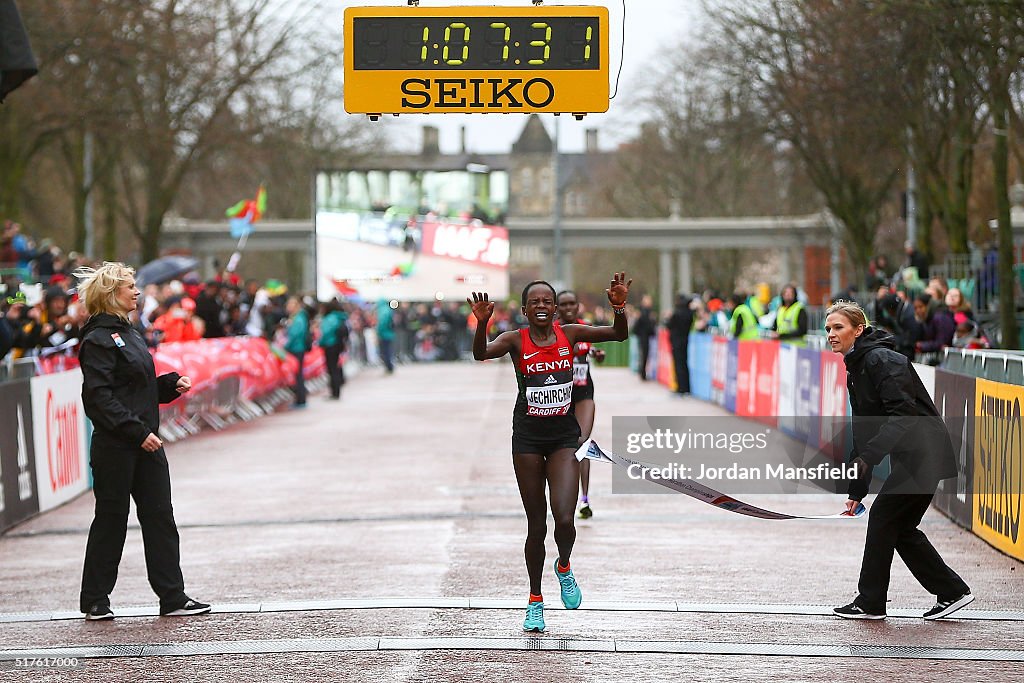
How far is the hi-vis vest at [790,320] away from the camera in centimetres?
2344

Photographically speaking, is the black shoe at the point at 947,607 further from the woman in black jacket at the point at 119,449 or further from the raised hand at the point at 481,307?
the woman in black jacket at the point at 119,449

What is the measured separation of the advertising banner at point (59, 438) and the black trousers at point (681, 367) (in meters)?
16.5

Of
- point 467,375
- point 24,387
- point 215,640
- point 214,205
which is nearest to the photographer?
point 215,640

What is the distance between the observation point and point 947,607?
30.5 ft

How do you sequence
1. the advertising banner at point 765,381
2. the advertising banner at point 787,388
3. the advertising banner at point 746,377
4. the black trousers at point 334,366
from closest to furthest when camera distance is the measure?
the advertising banner at point 787,388 → the advertising banner at point 765,381 → the advertising banner at point 746,377 → the black trousers at point 334,366

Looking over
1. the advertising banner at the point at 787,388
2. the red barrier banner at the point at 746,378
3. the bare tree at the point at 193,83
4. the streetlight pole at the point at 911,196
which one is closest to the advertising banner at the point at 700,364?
the red barrier banner at the point at 746,378

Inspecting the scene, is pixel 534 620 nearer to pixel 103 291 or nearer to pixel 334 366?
pixel 103 291

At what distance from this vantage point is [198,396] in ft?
79.4

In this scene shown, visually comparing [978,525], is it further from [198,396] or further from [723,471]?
[198,396]

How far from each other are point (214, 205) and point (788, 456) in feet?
179

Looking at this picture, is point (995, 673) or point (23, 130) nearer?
point (995, 673)

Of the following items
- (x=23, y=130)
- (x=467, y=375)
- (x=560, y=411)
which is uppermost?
(x=23, y=130)

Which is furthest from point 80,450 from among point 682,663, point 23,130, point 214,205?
point 214,205

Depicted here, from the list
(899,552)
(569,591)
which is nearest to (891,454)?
(899,552)
